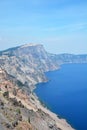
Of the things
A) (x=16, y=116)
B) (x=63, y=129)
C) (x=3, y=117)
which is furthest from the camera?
(x=63, y=129)

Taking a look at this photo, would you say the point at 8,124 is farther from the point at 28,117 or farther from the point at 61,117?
the point at 61,117

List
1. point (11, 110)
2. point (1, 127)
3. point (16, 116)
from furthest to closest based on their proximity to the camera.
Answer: point (11, 110) < point (16, 116) < point (1, 127)

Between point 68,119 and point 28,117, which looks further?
point 68,119

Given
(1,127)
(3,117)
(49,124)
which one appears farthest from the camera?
(49,124)

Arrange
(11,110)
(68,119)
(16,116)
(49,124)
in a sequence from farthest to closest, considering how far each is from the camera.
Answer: (68,119), (49,124), (11,110), (16,116)

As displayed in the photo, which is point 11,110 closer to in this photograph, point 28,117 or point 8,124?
point 28,117

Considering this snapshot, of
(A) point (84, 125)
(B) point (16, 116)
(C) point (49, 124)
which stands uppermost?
(B) point (16, 116)

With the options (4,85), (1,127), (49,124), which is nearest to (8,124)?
(1,127)

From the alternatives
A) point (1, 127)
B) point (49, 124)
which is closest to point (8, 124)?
point (1, 127)

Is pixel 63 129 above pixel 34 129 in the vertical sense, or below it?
below
